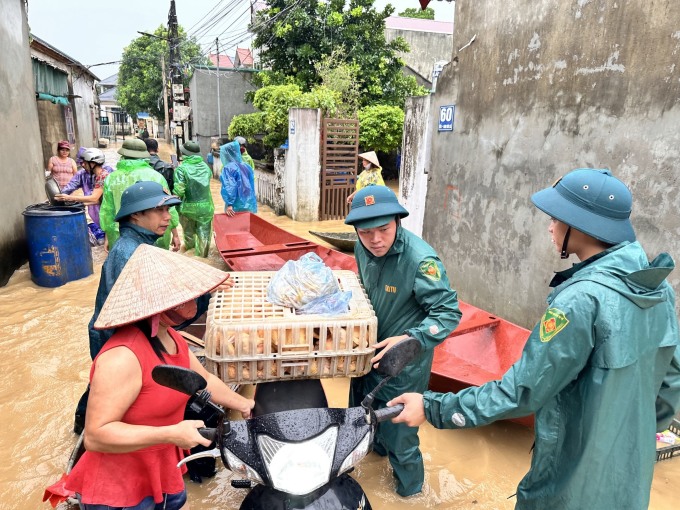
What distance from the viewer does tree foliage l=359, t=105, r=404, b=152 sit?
13.7m

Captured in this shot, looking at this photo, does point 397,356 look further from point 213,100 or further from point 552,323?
point 213,100

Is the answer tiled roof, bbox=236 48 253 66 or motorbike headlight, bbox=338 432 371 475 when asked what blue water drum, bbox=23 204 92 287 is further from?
tiled roof, bbox=236 48 253 66

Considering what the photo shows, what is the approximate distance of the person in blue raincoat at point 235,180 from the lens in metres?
7.80

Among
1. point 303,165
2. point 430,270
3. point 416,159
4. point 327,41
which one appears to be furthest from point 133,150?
point 327,41

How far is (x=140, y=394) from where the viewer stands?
1590mm

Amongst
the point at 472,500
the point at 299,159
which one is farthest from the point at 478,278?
the point at 299,159

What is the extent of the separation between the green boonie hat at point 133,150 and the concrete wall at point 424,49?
57.6 ft

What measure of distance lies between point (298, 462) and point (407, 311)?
51.7 inches

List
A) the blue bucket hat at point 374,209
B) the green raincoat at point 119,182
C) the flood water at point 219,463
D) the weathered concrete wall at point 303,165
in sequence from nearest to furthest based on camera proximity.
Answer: the blue bucket hat at point 374,209
the flood water at point 219,463
the green raincoat at point 119,182
the weathered concrete wall at point 303,165

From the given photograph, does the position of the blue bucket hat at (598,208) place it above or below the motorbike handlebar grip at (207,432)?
above

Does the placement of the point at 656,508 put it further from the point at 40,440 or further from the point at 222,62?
the point at 222,62

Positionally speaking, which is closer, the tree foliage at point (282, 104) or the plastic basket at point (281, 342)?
the plastic basket at point (281, 342)

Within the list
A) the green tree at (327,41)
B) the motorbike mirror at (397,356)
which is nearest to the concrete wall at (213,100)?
the green tree at (327,41)

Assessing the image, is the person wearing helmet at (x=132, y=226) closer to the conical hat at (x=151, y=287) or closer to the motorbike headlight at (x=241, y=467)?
the conical hat at (x=151, y=287)
